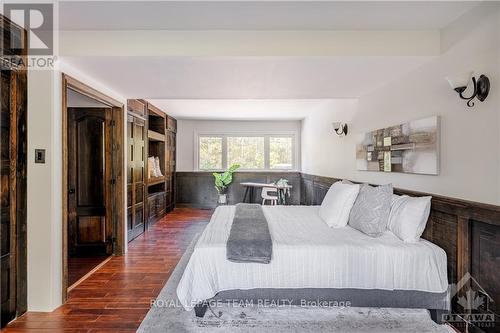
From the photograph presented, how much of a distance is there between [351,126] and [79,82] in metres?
3.46

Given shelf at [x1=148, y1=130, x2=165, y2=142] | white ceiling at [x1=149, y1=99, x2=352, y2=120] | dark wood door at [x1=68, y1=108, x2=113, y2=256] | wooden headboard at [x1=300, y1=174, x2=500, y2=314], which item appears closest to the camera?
wooden headboard at [x1=300, y1=174, x2=500, y2=314]

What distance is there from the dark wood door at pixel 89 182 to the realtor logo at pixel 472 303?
386cm

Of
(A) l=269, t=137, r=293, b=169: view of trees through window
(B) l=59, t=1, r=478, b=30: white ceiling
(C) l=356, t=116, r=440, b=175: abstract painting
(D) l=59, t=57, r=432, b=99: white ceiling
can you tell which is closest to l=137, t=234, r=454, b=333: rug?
(C) l=356, t=116, r=440, b=175: abstract painting

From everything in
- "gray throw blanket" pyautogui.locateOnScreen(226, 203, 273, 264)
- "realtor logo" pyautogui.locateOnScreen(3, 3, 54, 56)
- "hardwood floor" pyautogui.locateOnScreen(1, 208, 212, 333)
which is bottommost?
"hardwood floor" pyautogui.locateOnScreen(1, 208, 212, 333)

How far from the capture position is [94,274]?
10.9 ft

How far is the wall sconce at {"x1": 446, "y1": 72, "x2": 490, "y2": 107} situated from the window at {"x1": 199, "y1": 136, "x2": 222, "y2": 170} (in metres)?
6.30

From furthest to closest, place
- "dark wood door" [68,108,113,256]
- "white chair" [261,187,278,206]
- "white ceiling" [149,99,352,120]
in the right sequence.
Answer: "white chair" [261,187,278,206], "white ceiling" [149,99,352,120], "dark wood door" [68,108,113,256]

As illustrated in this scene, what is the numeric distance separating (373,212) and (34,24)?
3.21 meters

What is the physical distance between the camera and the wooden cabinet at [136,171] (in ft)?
14.7

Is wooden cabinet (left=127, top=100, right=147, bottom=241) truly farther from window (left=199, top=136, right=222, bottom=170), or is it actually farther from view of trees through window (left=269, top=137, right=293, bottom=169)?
view of trees through window (left=269, top=137, right=293, bottom=169)

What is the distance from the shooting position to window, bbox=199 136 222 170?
313 inches

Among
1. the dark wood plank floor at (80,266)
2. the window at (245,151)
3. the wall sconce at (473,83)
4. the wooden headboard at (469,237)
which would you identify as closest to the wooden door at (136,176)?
the dark wood plank floor at (80,266)

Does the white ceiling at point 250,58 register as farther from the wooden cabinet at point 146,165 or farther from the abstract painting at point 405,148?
the wooden cabinet at point 146,165

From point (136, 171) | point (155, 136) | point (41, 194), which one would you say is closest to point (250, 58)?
point (41, 194)
